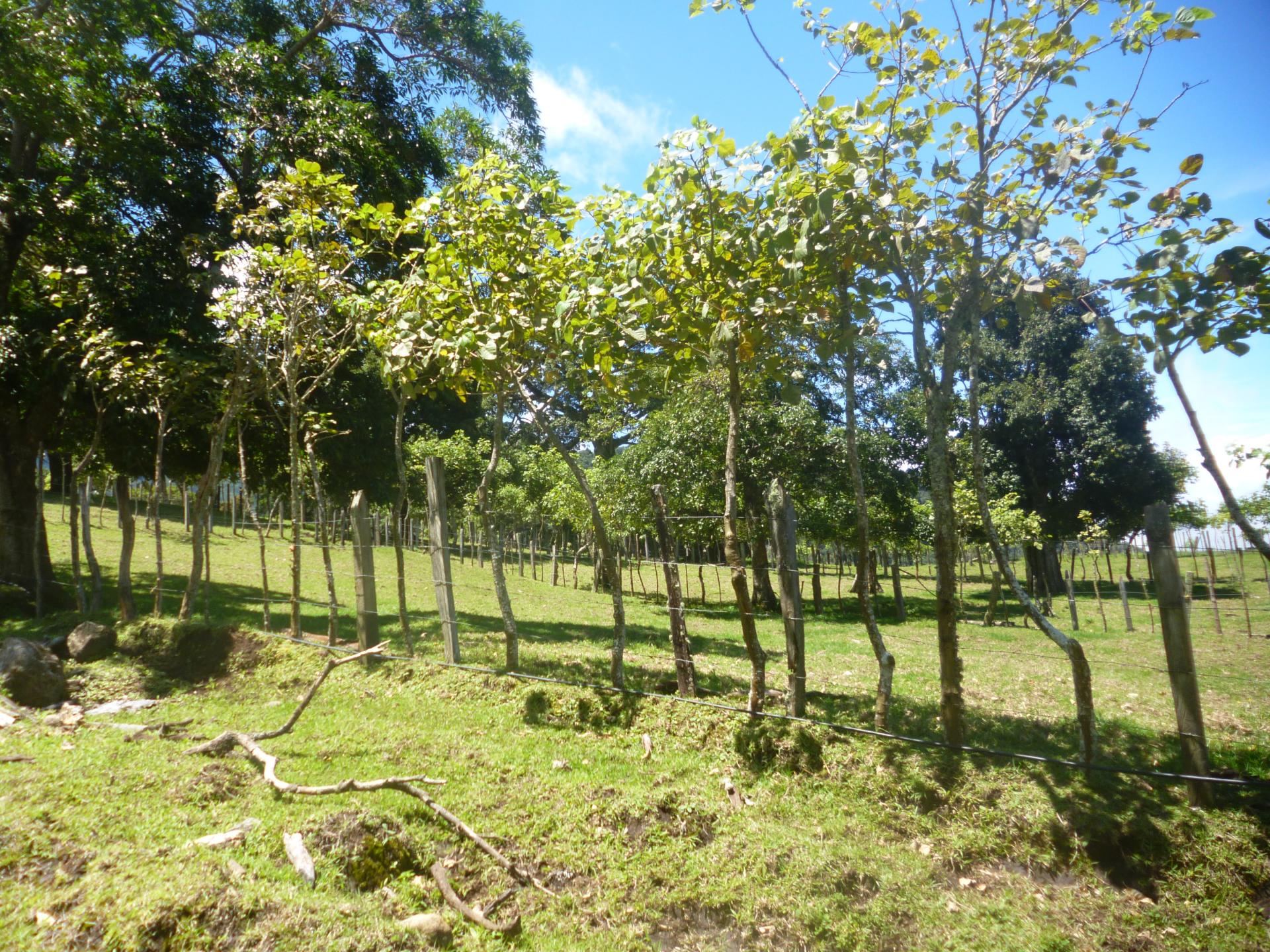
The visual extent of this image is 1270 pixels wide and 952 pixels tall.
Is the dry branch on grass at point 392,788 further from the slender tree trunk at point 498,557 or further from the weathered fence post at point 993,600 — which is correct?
the weathered fence post at point 993,600

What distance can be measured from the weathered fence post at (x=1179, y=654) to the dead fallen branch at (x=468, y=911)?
4.11 m

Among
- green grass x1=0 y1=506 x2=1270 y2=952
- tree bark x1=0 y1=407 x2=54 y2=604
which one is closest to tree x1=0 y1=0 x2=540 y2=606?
tree bark x1=0 y1=407 x2=54 y2=604

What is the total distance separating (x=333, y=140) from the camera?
11031mm

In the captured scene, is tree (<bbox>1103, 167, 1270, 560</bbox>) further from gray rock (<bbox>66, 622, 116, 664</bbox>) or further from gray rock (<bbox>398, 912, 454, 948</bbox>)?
gray rock (<bbox>66, 622, 116, 664</bbox>)

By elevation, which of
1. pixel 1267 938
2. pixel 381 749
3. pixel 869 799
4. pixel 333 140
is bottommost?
pixel 1267 938

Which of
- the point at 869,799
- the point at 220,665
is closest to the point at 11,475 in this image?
the point at 220,665

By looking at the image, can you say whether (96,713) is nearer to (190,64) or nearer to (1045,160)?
(1045,160)

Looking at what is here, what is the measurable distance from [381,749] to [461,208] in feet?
16.1

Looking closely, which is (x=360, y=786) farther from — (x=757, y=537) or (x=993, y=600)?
(x=993, y=600)

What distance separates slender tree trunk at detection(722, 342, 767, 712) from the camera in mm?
5980

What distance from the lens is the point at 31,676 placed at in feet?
22.3

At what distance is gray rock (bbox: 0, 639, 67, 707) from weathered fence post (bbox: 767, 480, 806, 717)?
6.87 meters

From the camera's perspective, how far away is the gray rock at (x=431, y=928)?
11.7 feet

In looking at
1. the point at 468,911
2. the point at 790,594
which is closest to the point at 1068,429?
the point at 790,594
